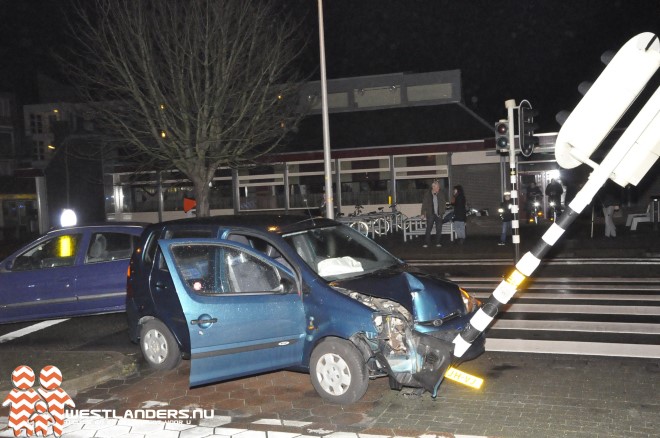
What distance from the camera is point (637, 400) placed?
237 inches

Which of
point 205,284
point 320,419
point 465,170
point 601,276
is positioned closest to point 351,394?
point 320,419

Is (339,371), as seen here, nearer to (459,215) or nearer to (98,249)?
(98,249)

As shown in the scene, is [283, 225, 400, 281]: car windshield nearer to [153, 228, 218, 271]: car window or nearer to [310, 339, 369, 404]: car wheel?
[310, 339, 369, 404]: car wheel

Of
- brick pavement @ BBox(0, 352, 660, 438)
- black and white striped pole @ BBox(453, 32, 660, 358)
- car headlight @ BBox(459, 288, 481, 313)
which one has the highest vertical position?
black and white striped pole @ BBox(453, 32, 660, 358)

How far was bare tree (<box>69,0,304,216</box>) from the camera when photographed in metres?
16.5

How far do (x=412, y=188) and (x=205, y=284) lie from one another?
74.7ft

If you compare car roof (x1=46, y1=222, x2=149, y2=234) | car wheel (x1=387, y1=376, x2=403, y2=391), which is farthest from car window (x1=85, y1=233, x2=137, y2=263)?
car wheel (x1=387, y1=376, x2=403, y2=391)

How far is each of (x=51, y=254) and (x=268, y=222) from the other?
16.5 ft

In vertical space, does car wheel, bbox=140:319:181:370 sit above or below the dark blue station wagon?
below

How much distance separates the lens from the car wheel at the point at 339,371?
6.18 metres

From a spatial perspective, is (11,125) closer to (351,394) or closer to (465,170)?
(465,170)

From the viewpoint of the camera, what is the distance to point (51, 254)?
34.6ft

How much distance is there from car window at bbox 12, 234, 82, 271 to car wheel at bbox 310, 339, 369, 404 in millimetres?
5556

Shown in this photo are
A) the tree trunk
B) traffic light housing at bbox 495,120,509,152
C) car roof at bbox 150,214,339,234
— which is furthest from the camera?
the tree trunk
